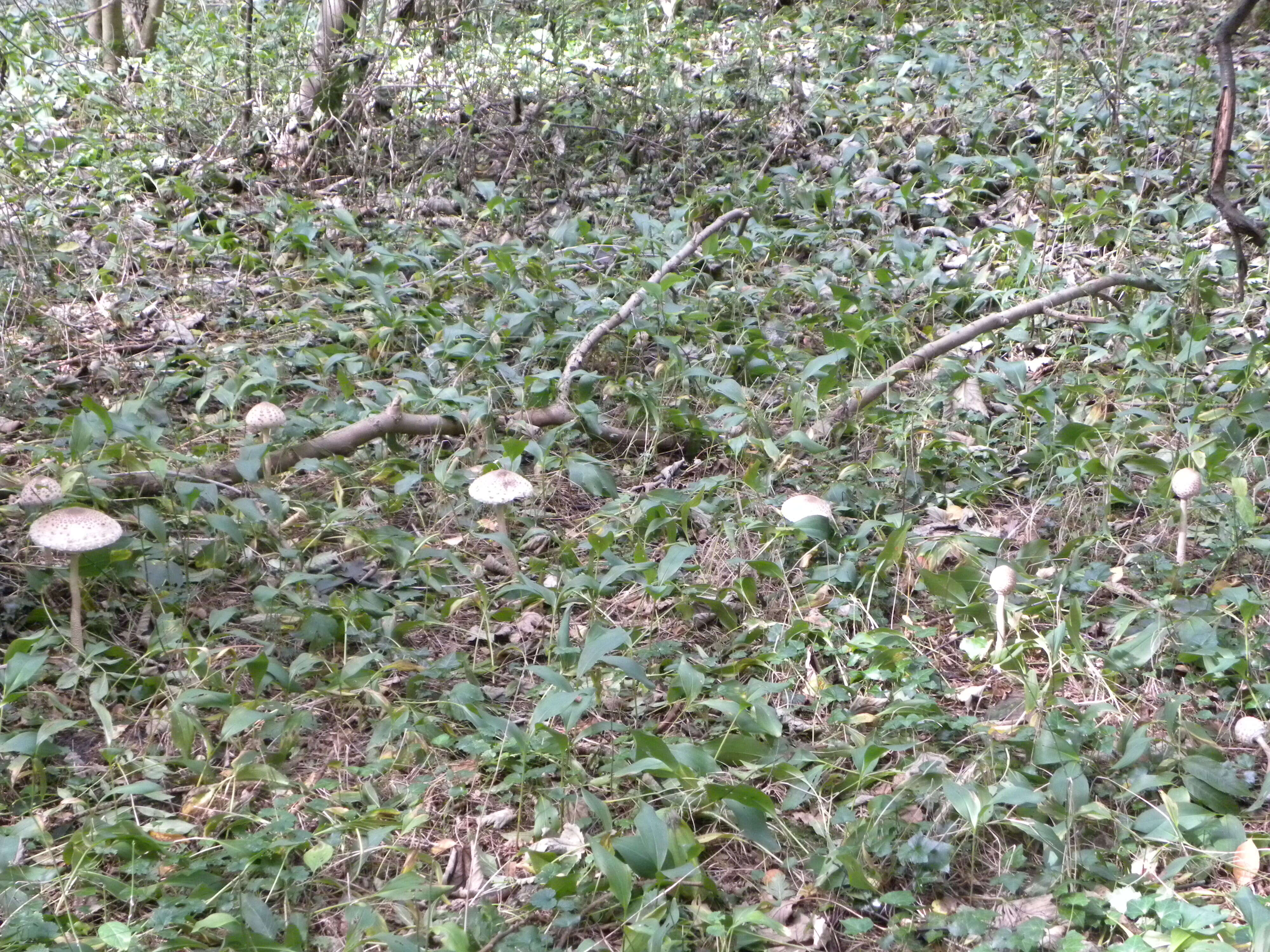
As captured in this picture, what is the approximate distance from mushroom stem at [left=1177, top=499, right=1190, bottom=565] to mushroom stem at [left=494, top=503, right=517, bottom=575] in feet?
6.77

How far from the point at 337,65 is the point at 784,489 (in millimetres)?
4588

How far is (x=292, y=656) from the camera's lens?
3150 millimetres

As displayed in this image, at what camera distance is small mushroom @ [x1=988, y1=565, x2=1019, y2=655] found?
9.60 ft

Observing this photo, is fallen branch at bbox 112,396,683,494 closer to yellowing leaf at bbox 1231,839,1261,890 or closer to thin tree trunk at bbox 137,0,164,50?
yellowing leaf at bbox 1231,839,1261,890

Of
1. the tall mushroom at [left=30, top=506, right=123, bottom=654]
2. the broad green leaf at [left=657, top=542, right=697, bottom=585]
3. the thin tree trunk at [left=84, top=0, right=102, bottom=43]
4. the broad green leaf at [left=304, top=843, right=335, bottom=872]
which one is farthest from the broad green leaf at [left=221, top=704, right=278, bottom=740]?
the thin tree trunk at [left=84, top=0, right=102, bottom=43]

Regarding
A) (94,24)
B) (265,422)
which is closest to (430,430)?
(265,422)

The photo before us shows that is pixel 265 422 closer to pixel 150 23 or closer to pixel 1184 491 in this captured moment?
pixel 1184 491

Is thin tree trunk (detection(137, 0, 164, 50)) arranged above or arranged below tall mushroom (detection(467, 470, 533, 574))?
above

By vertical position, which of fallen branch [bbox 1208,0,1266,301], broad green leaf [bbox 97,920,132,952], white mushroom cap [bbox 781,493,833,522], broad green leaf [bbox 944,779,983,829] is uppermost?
fallen branch [bbox 1208,0,1266,301]

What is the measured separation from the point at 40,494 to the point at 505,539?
1372mm

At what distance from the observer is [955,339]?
4383 millimetres

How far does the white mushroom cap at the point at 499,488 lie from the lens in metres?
3.42

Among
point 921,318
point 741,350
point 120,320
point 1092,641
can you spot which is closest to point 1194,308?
point 921,318

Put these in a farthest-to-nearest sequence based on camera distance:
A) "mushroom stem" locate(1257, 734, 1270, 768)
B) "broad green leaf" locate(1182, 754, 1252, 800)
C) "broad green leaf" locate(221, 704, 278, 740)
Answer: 1. "broad green leaf" locate(221, 704, 278, 740)
2. "mushroom stem" locate(1257, 734, 1270, 768)
3. "broad green leaf" locate(1182, 754, 1252, 800)
